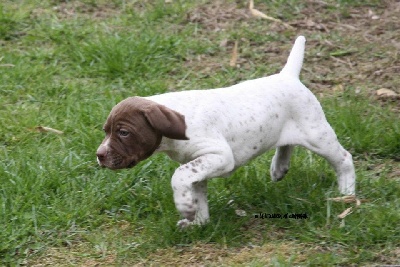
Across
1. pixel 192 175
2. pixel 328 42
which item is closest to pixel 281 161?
pixel 192 175

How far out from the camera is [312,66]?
743 centimetres

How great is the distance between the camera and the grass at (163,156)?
4875 mm

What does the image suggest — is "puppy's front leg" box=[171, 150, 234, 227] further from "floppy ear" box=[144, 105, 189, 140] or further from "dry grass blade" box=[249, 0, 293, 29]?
"dry grass blade" box=[249, 0, 293, 29]

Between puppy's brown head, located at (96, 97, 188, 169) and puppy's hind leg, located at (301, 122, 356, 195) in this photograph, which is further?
puppy's hind leg, located at (301, 122, 356, 195)

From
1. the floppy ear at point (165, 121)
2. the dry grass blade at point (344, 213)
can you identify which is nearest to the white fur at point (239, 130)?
the floppy ear at point (165, 121)

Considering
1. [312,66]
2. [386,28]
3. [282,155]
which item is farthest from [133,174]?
[386,28]

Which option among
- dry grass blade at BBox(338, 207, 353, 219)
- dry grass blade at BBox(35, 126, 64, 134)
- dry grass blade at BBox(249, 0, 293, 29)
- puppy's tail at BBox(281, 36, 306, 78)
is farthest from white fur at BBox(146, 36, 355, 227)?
dry grass blade at BBox(249, 0, 293, 29)

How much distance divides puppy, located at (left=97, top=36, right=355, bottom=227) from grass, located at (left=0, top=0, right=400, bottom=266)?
261 millimetres

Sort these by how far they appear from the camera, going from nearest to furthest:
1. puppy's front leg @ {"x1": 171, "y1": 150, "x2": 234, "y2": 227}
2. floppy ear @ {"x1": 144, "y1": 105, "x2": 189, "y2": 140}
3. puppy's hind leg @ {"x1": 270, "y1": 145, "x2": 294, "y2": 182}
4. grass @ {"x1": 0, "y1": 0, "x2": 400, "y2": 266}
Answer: floppy ear @ {"x1": 144, "y1": 105, "x2": 189, "y2": 140}
puppy's front leg @ {"x1": 171, "y1": 150, "x2": 234, "y2": 227}
grass @ {"x1": 0, "y1": 0, "x2": 400, "y2": 266}
puppy's hind leg @ {"x1": 270, "y1": 145, "x2": 294, "y2": 182}

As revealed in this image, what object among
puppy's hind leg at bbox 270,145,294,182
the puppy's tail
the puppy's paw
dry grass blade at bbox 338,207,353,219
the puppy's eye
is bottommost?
the puppy's paw

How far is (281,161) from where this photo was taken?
18.0ft

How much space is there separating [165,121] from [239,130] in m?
0.54

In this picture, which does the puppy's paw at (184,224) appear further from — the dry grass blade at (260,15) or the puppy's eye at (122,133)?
the dry grass blade at (260,15)

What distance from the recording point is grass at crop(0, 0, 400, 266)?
4875 millimetres
